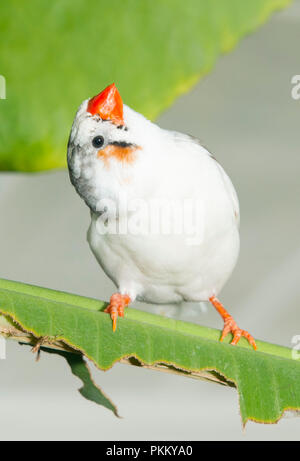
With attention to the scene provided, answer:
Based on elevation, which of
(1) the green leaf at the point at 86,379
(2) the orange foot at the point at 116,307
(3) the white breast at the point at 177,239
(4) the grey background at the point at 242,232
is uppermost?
(4) the grey background at the point at 242,232

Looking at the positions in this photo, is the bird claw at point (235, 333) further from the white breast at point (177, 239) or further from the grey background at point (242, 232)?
the grey background at point (242, 232)

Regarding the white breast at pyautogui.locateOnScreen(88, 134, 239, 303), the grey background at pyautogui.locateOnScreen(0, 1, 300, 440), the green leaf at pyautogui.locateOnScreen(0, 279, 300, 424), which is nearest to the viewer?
the green leaf at pyautogui.locateOnScreen(0, 279, 300, 424)

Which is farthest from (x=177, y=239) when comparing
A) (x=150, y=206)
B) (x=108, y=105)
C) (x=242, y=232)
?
(x=242, y=232)

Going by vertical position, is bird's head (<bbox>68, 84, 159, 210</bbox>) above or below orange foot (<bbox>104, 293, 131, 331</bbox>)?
above

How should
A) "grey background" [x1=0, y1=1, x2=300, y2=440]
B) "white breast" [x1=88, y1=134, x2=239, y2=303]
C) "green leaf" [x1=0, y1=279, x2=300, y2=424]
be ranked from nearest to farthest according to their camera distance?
"green leaf" [x1=0, y1=279, x2=300, y2=424] < "white breast" [x1=88, y1=134, x2=239, y2=303] < "grey background" [x1=0, y1=1, x2=300, y2=440]

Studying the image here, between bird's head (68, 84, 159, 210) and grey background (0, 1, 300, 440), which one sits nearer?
bird's head (68, 84, 159, 210)

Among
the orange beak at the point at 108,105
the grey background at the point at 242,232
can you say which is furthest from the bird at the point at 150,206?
the grey background at the point at 242,232

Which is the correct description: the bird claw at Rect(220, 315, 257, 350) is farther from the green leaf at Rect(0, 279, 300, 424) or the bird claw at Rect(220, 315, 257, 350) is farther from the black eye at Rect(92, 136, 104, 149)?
the black eye at Rect(92, 136, 104, 149)

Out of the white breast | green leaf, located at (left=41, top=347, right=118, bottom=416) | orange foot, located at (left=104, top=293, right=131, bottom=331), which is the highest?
the white breast

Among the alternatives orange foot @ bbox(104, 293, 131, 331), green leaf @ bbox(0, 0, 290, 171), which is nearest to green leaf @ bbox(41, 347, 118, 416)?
orange foot @ bbox(104, 293, 131, 331)
